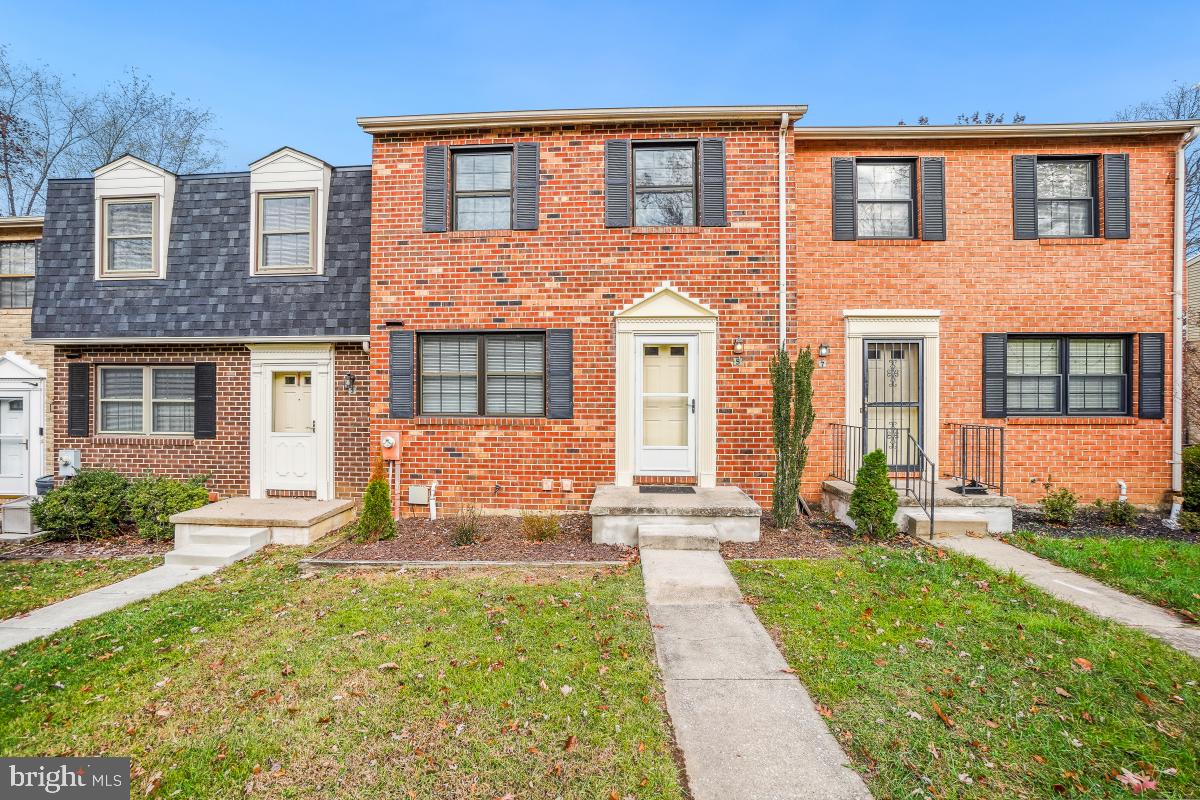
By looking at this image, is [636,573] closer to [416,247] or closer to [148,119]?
[416,247]

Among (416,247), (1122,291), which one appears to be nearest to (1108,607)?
(1122,291)

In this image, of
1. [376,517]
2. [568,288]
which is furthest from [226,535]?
[568,288]

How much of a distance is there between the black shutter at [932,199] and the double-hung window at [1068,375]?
6.94 ft

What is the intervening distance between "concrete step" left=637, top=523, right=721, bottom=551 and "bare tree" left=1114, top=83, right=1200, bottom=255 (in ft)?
69.9

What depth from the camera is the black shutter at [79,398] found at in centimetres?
866

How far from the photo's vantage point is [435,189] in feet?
25.5

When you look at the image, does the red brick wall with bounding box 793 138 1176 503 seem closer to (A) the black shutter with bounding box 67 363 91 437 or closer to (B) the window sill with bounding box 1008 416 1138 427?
(B) the window sill with bounding box 1008 416 1138 427

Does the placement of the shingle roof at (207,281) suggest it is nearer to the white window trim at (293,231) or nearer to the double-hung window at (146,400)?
the white window trim at (293,231)

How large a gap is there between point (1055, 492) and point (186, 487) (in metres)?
13.1

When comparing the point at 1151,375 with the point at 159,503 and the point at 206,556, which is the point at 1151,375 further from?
the point at 159,503

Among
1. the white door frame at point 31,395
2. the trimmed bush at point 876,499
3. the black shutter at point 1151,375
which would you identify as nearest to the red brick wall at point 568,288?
the trimmed bush at point 876,499

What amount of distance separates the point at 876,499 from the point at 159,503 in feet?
32.1

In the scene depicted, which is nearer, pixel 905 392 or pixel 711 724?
pixel 711 724

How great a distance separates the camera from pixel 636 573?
216 inches
